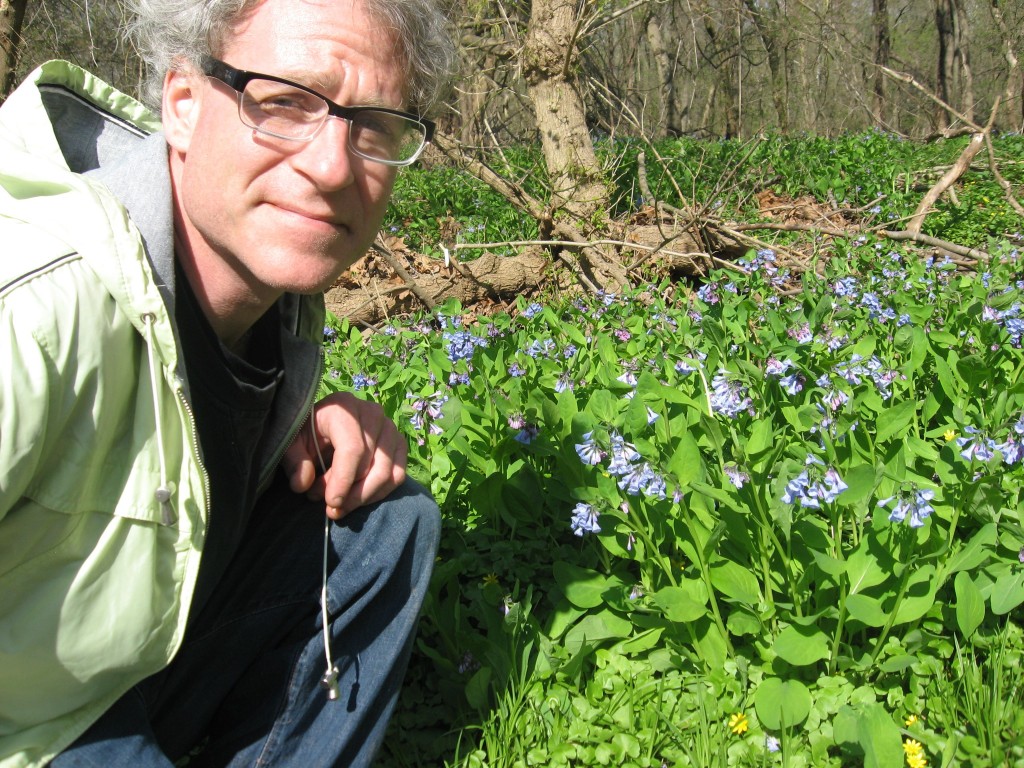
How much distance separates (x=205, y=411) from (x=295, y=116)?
1.38ft

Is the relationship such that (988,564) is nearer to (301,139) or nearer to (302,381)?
(302,381)

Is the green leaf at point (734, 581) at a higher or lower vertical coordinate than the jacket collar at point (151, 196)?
lower

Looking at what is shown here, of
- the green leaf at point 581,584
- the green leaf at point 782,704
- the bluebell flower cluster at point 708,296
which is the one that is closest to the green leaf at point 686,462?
the green leaf at point 581,584

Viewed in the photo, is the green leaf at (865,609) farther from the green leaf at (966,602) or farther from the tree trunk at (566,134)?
the tree trunk at (566,134)

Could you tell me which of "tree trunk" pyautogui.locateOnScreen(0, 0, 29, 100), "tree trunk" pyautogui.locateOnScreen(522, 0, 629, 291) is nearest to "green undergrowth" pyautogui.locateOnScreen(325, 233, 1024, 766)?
"tree trunk" pyautogui.locateOnScreen(522, 0, 629, 291)

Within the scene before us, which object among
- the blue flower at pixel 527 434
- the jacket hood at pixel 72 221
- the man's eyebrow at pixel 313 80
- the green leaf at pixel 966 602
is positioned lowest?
the green leaf at pixel 966 602

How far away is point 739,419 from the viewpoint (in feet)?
6.97

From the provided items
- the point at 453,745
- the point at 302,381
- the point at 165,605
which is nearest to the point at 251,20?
the point at 302,381

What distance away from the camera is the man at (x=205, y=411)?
3.34ft

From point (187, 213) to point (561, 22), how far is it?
390 centimetres

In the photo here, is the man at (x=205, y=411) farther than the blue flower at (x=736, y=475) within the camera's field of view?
No

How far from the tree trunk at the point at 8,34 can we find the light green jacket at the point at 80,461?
5.75 meters

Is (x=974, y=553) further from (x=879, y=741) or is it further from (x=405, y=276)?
(x=405, y=276)

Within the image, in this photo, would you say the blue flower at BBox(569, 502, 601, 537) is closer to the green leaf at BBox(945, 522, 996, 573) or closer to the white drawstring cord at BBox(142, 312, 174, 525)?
the green leaf at BBox(945, 522, 996, 573)
